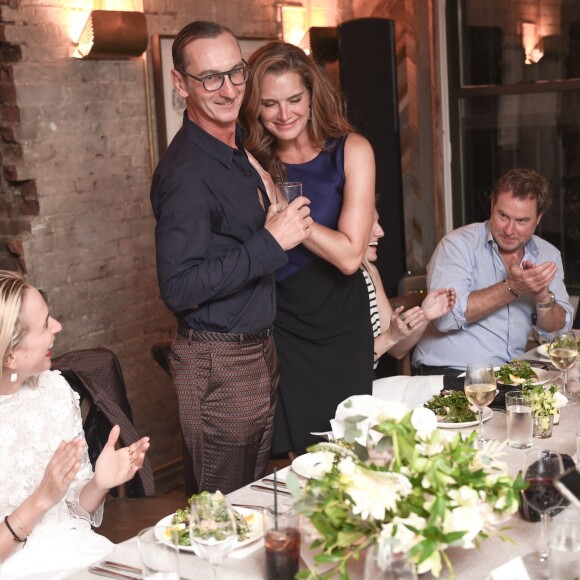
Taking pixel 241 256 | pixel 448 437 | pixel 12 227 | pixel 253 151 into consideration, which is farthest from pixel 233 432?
pixel 12 227

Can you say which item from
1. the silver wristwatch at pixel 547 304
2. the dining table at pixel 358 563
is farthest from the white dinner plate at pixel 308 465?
the silver wristwatch at pixel 547 304

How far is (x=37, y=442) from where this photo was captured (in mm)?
2223

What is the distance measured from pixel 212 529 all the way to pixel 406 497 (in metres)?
0.32

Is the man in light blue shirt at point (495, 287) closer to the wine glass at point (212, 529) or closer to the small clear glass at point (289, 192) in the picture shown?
the small clear glass at point (289, 192)

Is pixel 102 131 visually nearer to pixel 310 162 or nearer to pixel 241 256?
pixel 310 162

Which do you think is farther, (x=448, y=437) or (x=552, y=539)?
(x=448, y=437)

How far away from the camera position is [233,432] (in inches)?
110

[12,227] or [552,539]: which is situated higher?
[12,227]

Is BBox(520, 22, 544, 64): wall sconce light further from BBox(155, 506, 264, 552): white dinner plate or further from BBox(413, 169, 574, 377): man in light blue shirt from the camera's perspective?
BBox(155, 506, 264, 552): white dinner plate

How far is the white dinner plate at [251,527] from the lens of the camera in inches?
71.8

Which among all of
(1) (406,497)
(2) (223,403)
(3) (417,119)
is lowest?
(2) (223,403)

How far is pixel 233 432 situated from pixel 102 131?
1.79 metres

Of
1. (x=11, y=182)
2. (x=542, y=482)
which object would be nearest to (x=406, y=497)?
(x=542, y=482)

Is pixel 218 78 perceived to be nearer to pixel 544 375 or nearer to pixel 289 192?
pixel 289 192
